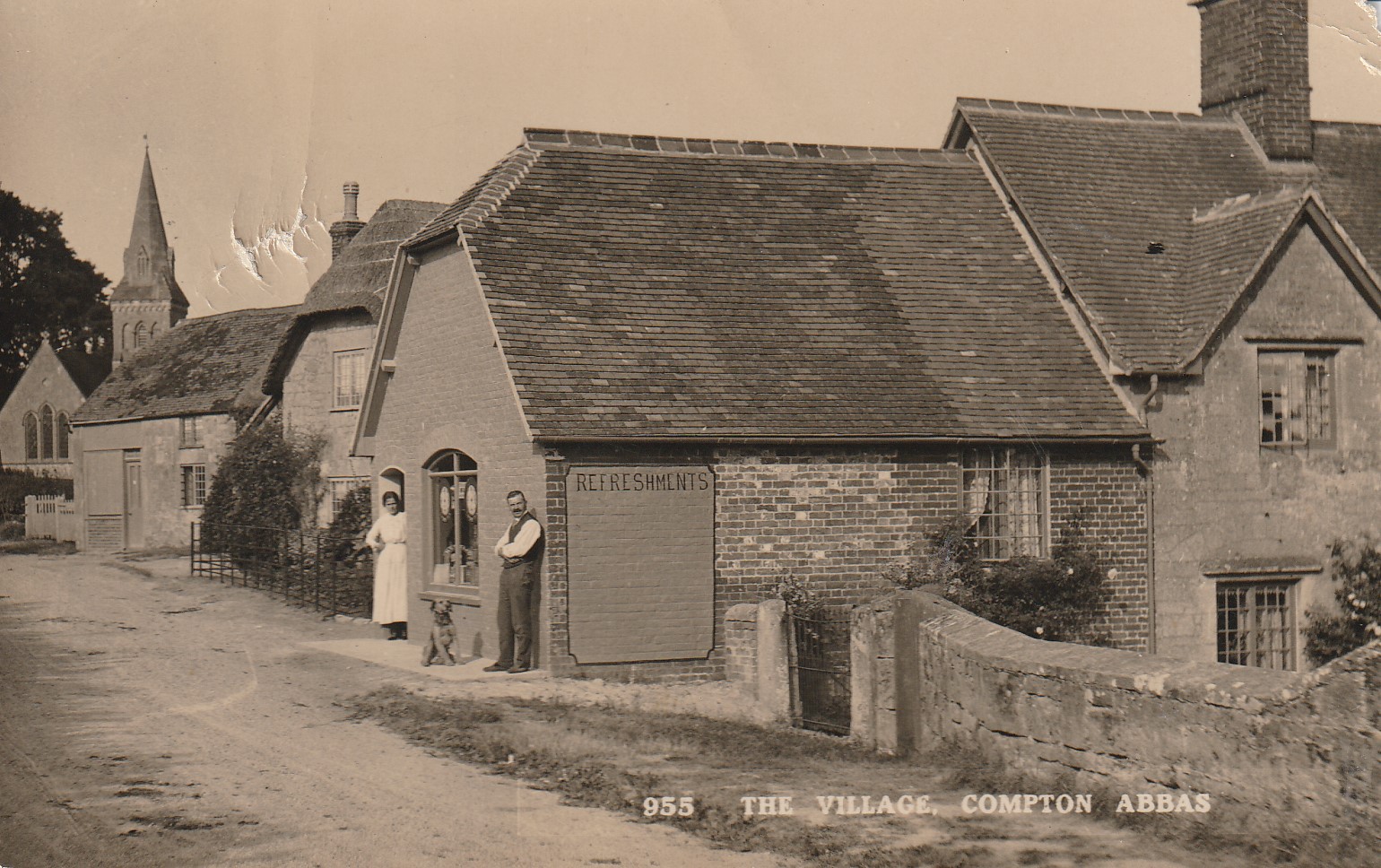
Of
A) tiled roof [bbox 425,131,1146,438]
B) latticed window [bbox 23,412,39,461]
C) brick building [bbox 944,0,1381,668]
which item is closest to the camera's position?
tiled roof [bbox 425,131,1146,438]

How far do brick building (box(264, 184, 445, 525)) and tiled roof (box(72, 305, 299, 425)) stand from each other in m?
3.04

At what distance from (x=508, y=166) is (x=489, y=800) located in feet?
37.6

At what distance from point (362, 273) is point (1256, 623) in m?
21.6

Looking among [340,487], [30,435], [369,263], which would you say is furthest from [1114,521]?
[30,435]

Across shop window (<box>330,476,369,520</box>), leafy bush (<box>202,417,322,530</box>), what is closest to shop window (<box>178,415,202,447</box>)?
leafy bush (<box>202,417,322,530</box>)

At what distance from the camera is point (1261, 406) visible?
18906 mm

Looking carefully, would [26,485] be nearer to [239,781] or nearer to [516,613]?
[516,613]

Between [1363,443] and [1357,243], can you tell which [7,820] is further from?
[1357,243]

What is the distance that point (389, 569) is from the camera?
18953 mm

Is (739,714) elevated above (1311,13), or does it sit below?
below

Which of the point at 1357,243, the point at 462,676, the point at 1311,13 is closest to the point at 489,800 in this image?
the point at 462,676

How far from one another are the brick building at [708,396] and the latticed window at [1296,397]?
7.37ft

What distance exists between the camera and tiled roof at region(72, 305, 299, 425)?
37719 mm

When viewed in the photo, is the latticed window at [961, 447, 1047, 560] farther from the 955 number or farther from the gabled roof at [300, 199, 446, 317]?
the gabled roof at [300, 199, 446, 317]
